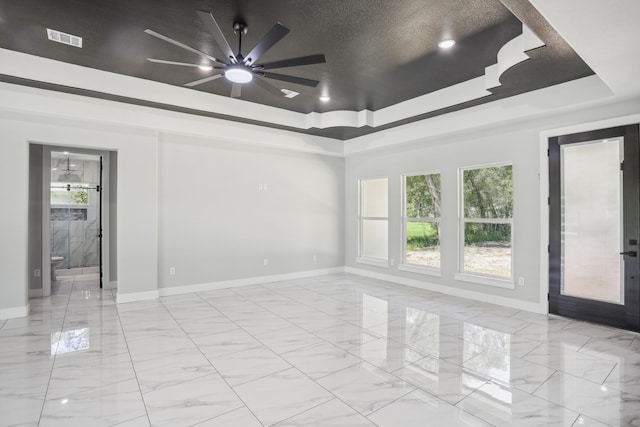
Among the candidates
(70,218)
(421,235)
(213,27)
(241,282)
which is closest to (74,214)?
(70,218)

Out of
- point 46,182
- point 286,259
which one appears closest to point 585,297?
point 286,259

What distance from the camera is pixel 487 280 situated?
5293mm

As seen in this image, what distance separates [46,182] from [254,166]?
11.0ft

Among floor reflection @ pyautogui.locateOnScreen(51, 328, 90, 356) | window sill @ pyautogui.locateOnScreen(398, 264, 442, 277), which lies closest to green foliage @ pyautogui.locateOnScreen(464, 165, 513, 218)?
window sill @ pyautogui.locateOnScreen(398, 264, 442, 277)

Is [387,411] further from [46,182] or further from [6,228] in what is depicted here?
[46,182]

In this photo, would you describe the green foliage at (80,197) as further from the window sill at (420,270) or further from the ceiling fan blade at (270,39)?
the window sill at (420,270)

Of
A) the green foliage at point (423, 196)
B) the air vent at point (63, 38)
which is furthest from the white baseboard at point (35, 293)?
the green foliage at point (423, 196)

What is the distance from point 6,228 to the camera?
4.43 m

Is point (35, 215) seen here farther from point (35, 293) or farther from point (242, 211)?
point (242, 211)

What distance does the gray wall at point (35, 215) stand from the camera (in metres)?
5.46

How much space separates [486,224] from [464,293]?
1.17 metres

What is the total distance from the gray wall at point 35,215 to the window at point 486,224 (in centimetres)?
680

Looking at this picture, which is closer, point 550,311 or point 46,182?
point 550,311

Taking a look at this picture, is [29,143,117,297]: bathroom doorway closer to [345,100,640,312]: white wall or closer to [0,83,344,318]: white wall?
[0,83,344,318]: white wall
